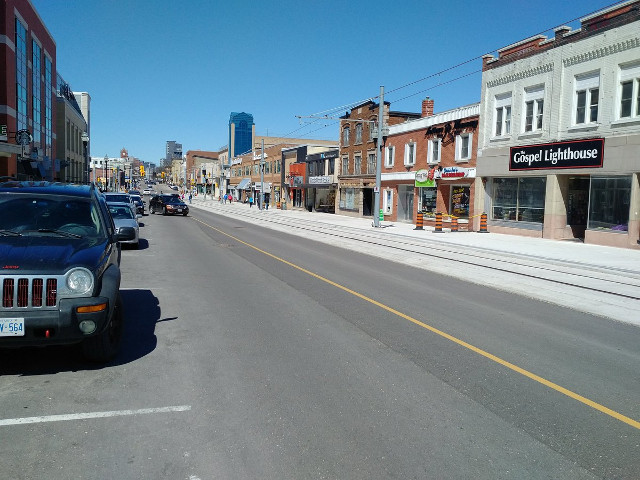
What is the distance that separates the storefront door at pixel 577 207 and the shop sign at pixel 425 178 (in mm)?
10251

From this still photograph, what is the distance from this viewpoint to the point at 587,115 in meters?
22.2

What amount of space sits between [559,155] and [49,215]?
22.4 metres

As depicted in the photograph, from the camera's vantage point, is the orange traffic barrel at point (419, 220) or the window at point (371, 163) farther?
the window at point (371, 163)

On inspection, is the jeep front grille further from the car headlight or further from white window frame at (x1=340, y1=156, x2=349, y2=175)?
white window frame at (x1=340, y1=156, x2=349, y2=175)

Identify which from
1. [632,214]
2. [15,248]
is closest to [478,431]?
[15,248]

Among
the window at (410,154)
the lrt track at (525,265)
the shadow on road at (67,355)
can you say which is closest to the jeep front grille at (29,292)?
the shadow on road at (67,355)

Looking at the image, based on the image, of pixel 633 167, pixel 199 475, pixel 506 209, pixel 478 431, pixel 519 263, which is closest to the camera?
pixel 199 475

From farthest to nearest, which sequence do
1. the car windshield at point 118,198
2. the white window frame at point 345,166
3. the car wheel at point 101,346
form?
the white window frame at point 345,166 < the car windshield at point 118,198 < the car wheel at point 101,346

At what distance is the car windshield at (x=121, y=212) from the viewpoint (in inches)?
734

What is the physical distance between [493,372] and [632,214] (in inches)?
700

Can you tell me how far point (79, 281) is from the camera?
489 cm

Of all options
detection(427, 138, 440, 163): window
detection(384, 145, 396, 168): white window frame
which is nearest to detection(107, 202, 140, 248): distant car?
detection(427, 138, 440, 163): window

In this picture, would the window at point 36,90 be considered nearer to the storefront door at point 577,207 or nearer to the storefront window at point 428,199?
the storefront window at point 428,199

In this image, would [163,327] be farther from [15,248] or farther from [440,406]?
[440,406]
